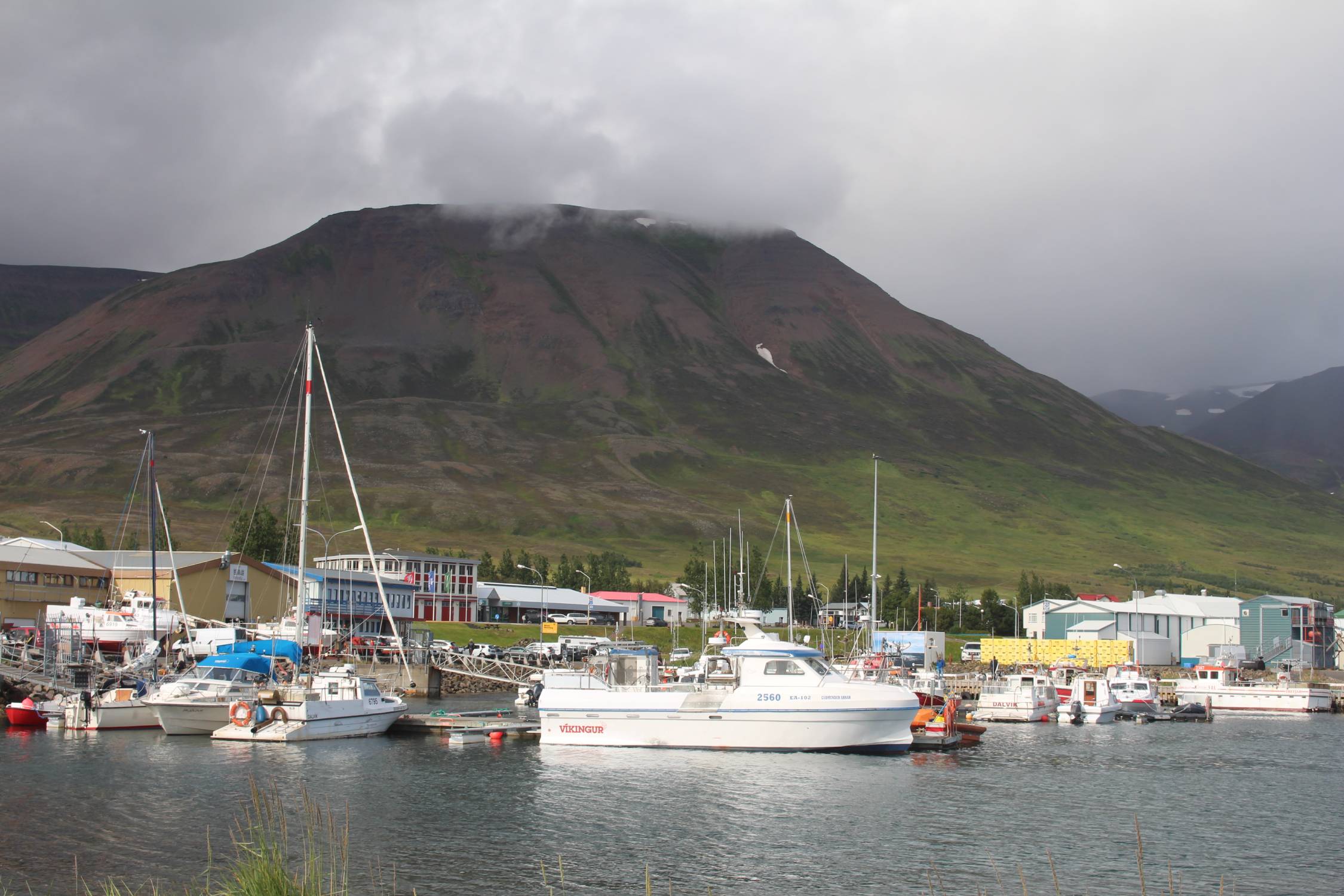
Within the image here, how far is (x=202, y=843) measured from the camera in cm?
3812

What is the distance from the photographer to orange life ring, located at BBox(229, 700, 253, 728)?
196 feet

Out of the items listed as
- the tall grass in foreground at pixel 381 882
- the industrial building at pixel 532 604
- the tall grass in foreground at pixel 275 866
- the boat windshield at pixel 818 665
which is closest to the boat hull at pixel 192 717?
the tall grass in foreground at pixel 275 866

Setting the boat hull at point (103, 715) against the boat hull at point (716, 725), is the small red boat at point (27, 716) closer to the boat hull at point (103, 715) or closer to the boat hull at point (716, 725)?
the boat hull at point (103, 715)

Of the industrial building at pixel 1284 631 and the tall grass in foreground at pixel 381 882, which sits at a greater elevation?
the industrial building at pixel 1284 631

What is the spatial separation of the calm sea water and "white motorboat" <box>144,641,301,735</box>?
167cm

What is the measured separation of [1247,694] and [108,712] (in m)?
86.5

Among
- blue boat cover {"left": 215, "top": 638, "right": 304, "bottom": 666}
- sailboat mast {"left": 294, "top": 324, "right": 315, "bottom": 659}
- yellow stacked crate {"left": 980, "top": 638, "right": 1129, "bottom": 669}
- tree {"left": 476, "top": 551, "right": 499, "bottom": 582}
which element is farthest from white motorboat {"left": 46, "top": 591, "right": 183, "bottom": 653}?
tree {"left": 476, "top": 551, "right": 499, "bottom": 582}

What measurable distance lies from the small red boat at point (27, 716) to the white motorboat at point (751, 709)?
1066 inches

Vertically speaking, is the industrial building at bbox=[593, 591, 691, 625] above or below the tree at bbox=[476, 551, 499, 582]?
below

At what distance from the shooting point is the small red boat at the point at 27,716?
214 feet

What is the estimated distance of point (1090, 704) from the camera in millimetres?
89875

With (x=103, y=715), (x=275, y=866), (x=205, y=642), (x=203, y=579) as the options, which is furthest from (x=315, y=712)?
(x=203, y=579)

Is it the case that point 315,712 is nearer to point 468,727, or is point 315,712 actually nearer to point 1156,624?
point 468,727

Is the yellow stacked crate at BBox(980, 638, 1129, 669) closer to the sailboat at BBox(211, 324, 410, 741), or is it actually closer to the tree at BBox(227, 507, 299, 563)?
the sailboat at BBox(211, 324, 410, 741)
